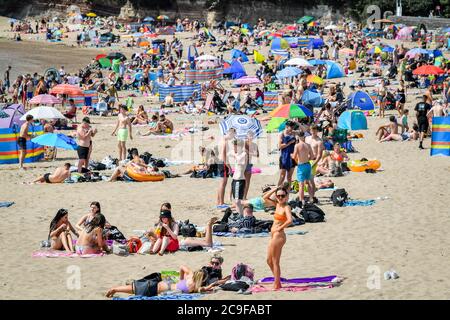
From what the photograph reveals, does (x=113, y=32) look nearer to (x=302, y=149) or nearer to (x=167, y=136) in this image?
(x=167, y=136)

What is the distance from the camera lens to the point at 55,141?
18.1 meters

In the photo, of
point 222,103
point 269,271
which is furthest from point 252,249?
point 222,103

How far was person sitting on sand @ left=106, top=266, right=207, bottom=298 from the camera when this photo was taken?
9.96 metres

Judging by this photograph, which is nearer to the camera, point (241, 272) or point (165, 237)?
point (241, 272)

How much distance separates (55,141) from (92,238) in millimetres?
6445

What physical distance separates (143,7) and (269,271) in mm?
56267

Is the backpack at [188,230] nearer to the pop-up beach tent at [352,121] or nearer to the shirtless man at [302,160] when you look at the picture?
the shirtless man at [302,160]

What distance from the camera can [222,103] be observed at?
1061 inches

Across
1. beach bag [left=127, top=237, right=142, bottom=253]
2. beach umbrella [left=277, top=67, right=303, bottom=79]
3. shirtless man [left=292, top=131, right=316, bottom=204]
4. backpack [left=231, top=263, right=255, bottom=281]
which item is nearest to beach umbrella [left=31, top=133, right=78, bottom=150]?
shirtless man [left=292, top=131, right=316, bottom=204]

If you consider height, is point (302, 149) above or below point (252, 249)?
above

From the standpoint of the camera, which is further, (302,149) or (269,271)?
(302,149)

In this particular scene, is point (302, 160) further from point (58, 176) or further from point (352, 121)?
point (352, 121)

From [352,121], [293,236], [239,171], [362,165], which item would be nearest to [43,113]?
[352,121]

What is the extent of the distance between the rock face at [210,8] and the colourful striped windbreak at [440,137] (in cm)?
4214
